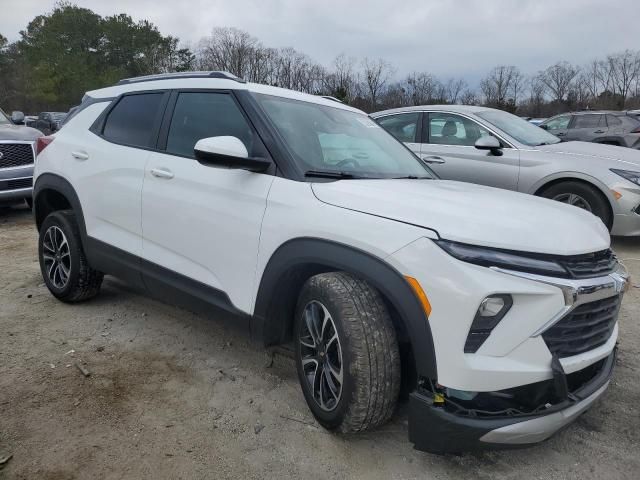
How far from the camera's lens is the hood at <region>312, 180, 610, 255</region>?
202cm

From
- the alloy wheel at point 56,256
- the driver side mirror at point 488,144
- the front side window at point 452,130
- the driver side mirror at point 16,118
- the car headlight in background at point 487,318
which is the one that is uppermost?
the driver side mirror at point 16,118

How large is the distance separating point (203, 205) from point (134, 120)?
46.4 inches

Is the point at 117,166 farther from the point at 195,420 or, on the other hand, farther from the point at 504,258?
the point at 504,258

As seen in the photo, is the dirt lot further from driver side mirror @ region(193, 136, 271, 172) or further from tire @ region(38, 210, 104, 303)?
driver side mirror @ region(193, 136, 271, 172)

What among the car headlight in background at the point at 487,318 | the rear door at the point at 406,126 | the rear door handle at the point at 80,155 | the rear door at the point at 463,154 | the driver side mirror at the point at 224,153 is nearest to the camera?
the car headlight in background at the point at 487,318

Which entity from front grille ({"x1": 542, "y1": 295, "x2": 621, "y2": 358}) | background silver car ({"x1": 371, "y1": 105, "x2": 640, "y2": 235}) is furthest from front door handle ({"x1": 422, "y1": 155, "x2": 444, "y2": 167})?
front grille ({"x1": 542, "y1": 295, "x2": 621, "y2": 358})

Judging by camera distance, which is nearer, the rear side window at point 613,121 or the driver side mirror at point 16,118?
the driver side mirror at point 16,118

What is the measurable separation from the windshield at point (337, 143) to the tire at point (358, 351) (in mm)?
684

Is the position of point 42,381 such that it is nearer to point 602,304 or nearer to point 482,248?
point 482,248

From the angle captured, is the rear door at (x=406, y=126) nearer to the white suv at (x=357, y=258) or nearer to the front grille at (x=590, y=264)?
the white suv at (x=357, y=258)

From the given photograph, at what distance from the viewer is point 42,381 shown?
3014mm

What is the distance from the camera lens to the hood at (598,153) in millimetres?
5852

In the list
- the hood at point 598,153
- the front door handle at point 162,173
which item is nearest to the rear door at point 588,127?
the hood at point 598,153

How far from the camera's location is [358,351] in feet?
7.05
